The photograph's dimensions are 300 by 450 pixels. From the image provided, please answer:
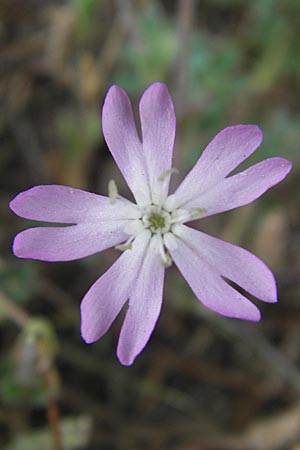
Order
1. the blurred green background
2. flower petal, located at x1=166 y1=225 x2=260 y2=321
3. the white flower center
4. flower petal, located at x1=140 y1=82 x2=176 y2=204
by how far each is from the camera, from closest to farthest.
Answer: flower petal, located at x1=166 y1=225 x2=260 y2=321
flower petal, located at x1=140 y1=82 x2=176 y2=204
the white flower center
the blurred green background

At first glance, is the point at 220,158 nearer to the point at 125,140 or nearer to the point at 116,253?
the point at 125,140

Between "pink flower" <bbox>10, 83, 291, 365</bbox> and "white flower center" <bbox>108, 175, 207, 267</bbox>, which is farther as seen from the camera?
"white flower center" <bbox>108, 175, 207, 267</bbox>

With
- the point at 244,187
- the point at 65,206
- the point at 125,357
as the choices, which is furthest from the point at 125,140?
the point at 125,357

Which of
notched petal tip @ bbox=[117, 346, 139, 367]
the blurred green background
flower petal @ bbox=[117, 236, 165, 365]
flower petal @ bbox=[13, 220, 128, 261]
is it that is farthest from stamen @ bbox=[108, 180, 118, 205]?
the blurred green background

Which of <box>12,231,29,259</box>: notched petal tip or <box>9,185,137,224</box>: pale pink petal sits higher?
<box>9,185,137,224</box>: pale pink petal

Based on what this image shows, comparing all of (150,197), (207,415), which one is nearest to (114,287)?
(150,197)

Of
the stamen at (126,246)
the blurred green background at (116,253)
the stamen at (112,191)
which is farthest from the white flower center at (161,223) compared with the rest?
the blurred green background at (116,253)

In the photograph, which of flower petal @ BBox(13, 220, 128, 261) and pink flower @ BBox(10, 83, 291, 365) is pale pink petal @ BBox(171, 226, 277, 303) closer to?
pink flower @ BBox(10, 83, 291, 365)

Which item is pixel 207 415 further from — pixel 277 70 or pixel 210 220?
pixel 277 70
